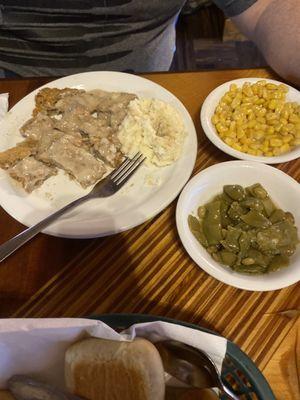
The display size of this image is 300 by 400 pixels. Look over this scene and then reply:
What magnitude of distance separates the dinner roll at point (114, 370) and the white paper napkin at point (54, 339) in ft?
0.09

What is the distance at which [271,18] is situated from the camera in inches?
63.4

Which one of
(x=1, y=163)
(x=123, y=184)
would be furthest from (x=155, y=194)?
(x=1, y=163)

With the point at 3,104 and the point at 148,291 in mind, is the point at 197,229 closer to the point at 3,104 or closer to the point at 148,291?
the point at 148,291

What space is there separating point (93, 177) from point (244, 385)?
81cm

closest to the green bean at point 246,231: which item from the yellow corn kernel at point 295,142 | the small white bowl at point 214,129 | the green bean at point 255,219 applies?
the green bean at point 255,219

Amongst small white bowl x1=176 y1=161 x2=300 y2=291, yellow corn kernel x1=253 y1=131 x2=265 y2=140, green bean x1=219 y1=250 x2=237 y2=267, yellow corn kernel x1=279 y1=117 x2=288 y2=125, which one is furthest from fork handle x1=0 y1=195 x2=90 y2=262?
yellow corn kernel x1=279 y1=117 x2=288 y2=125

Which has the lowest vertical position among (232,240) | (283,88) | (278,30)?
(232,240)

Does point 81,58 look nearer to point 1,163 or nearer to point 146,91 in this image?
point 146,91

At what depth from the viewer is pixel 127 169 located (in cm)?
138

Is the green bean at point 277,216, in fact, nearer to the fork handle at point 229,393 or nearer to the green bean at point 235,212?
the green bean at point 235,212

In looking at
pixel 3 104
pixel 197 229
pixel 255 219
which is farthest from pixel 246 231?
pixel 3 104

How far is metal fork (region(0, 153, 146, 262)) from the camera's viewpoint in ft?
3.80

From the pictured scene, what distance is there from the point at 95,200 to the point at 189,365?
663 millimetres

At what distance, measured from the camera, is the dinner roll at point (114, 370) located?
28.7 inches
